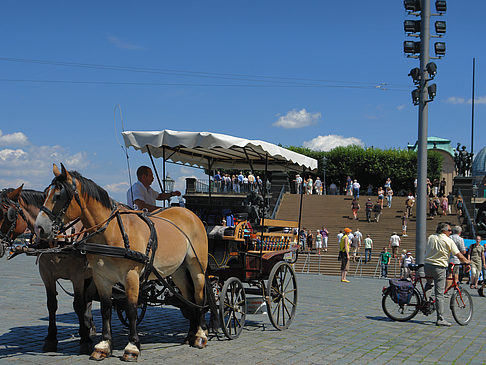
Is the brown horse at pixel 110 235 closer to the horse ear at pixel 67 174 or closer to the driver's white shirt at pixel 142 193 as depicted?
the horse ear at pixel 67 174

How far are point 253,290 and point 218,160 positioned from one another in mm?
2882

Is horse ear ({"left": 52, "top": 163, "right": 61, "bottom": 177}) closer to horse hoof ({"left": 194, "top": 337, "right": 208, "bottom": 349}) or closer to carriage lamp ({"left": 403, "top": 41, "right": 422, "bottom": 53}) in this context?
horse hoof ({"left": 194, "top": 337, "right": 208, "bottom": 349})

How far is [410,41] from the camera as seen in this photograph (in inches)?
583

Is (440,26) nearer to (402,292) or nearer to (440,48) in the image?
(440,48)

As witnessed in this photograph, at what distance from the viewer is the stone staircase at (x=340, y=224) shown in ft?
87.1

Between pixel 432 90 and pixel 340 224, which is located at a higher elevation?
pixel 432 90

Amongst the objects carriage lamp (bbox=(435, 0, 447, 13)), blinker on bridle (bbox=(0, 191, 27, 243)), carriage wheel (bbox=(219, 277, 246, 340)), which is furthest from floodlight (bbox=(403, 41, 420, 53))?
blinker on bridle (bbox=(0, 191, 27, 243))

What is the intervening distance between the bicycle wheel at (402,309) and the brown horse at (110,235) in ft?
14.8

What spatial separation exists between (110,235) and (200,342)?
6.73 ft

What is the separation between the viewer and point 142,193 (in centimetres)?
873

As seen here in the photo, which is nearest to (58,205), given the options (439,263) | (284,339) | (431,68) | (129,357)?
(129,357)

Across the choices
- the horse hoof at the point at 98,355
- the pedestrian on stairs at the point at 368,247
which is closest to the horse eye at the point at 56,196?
the horse hoof at the point at 98,355

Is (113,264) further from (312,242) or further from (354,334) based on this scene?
(312,242)

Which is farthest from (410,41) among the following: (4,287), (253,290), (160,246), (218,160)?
(4,287)
